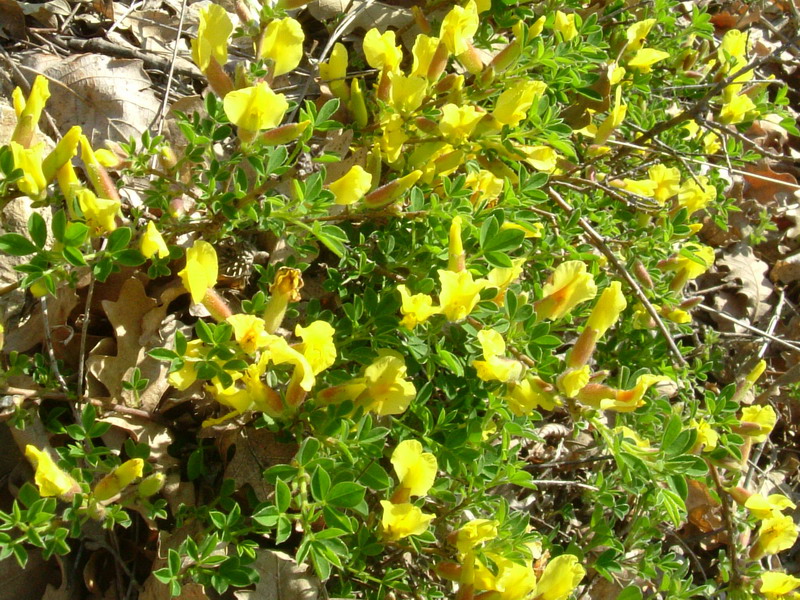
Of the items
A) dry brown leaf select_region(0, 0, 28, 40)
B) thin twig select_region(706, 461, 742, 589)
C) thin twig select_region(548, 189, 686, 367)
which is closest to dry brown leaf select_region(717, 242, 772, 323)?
thin twig select_region(548, 189, 686, 367)

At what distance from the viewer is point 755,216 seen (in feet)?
13.9

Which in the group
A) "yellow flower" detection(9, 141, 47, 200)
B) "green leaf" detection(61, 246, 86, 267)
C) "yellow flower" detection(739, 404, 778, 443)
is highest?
"yellow flower" detection(9, 141, 47, 200)

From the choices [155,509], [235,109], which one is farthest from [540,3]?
[155,509]

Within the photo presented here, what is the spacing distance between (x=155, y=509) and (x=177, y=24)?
2.08 m

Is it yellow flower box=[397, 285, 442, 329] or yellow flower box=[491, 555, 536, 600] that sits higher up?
yellow flower box=[397, 285, 442, 329]

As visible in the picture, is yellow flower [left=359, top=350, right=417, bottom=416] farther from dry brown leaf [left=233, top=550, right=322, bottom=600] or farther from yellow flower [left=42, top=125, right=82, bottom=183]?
yellow flower [left=42, top=125, right=82, bottom=183]

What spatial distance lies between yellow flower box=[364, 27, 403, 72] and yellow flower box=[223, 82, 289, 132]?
0.54 meters

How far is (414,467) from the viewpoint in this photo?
71.1 inches

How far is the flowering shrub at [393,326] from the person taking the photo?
172 cm

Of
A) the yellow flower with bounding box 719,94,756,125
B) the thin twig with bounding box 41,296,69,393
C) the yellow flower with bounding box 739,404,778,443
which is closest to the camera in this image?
the thin twig with bounding box 41,296,69,393

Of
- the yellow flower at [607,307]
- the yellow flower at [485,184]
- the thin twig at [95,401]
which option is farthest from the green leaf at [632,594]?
the thin twig at [95,401]

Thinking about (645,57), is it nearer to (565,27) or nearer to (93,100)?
(565,27)

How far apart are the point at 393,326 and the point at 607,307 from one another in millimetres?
592

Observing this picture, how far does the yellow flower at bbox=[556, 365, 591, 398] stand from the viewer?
1803 millimetres
